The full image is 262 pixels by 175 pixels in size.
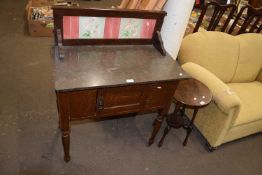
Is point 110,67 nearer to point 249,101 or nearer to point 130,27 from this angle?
point 130,27

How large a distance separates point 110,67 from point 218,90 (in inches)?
33.1

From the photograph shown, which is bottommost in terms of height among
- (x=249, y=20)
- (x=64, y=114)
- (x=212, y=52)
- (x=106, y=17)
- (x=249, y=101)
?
(x=249, y=101)

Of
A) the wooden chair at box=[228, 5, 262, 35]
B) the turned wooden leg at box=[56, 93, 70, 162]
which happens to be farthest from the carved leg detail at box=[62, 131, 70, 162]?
the wooden chair at box=[228, 5, 262, 35]

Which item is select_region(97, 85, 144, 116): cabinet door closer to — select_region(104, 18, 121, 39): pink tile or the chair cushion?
select_region(104, 18, 121, 39): pink tile

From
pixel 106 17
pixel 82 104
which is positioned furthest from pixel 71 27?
pixel 82 104

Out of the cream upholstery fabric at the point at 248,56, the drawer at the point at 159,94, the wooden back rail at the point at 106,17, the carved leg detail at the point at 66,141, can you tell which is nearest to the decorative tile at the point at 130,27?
the wooden back rail at the point at 106,17

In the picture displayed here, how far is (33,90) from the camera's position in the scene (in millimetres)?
2119

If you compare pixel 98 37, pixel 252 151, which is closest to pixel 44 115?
pixel 98 37

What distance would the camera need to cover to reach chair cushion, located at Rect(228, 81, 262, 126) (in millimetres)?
1749

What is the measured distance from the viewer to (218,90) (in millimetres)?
1621

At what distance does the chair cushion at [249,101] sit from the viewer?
5.74ft

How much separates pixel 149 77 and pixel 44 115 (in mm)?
1094

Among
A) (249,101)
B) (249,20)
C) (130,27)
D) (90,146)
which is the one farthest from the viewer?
(249,20)

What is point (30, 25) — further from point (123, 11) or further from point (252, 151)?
point (252, 151)
